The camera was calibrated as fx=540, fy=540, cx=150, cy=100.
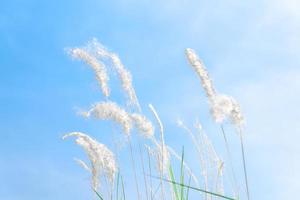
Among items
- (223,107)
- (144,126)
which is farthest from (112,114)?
(223,107)

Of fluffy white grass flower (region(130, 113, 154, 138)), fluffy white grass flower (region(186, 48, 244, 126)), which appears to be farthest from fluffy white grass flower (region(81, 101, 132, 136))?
fluffy white grass flower (region(186, 48, 244, 126))

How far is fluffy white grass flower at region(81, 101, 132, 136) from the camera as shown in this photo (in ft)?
9.83

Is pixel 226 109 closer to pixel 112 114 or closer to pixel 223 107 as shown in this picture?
pixel 223 107

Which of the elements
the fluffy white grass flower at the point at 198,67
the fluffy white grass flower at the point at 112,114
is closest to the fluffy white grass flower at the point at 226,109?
the fluffy white grass flower at the point at 198,67

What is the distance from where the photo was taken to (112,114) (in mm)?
3008

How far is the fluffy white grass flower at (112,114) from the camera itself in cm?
300

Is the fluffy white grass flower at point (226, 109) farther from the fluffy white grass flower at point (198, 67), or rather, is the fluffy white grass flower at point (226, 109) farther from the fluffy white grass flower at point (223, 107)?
the fluffy white grass flower at point (198, 67)

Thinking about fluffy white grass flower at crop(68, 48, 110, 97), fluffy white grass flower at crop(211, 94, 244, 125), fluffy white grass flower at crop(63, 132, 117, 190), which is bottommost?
fluffy white grass flower at crop(211, 94, 244, 125)

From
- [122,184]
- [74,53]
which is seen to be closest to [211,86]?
[122,184]

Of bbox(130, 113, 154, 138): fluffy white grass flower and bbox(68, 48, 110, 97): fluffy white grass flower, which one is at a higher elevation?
bbox(68, 48, 110, 97): fluffy white grass flower

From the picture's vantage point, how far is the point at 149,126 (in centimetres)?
289

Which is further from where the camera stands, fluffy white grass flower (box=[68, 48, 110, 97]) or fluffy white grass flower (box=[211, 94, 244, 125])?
fluffy white grass flower (box=[68, 48, 110, 97])

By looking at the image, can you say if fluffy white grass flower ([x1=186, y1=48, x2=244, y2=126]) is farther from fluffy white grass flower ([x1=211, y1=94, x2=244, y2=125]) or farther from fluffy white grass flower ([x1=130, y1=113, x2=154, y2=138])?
fluffy white grass flower ([x1=130, y1=113, x2=154, y2=138])

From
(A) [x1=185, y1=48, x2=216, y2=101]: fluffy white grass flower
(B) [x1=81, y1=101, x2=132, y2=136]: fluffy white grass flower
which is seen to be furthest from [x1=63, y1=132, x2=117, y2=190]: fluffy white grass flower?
(A) [x1=185, y1=48, x2=216, y2=101]: fluffy white grass flower
